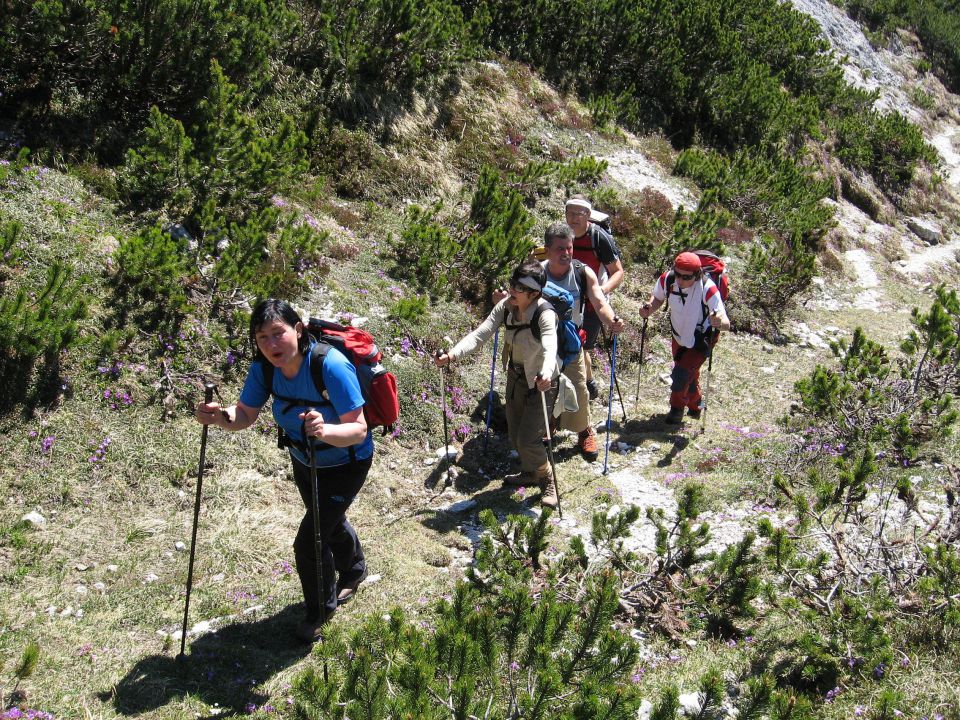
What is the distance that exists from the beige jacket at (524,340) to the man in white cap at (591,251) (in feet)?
4.95

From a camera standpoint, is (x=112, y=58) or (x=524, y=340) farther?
(x=112, y=58)

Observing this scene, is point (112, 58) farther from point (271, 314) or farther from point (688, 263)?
point (688, 263)

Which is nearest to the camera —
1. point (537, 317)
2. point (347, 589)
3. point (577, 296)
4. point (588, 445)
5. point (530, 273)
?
point (347, 589)

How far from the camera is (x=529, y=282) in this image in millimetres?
5871

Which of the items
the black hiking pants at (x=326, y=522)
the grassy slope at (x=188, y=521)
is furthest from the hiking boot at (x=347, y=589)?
the black hiking pants at (x=326, y=522)

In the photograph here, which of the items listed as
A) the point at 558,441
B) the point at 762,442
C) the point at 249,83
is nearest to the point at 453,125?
the point at 249,83

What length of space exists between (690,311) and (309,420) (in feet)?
16.2

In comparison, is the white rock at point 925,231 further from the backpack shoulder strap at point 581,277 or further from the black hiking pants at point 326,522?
the black hiking pants at point 326,522

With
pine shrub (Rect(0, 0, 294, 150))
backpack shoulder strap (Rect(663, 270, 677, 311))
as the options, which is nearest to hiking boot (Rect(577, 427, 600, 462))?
backpack shoulder strap (Rect(663, 270, 677, 311))

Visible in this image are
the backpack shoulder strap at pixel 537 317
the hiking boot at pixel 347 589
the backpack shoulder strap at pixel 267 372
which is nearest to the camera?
the backpack shoulder strap at pixel 267 372

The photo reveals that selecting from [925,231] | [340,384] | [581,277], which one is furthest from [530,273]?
[925,231]

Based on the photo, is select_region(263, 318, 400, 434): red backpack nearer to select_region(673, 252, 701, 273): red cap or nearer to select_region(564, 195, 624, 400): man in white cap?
select_region(564, 195, 624, 400): man in white cap

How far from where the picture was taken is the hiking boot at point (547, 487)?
6.39 metres

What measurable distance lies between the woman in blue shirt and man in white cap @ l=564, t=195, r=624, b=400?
3.75m
